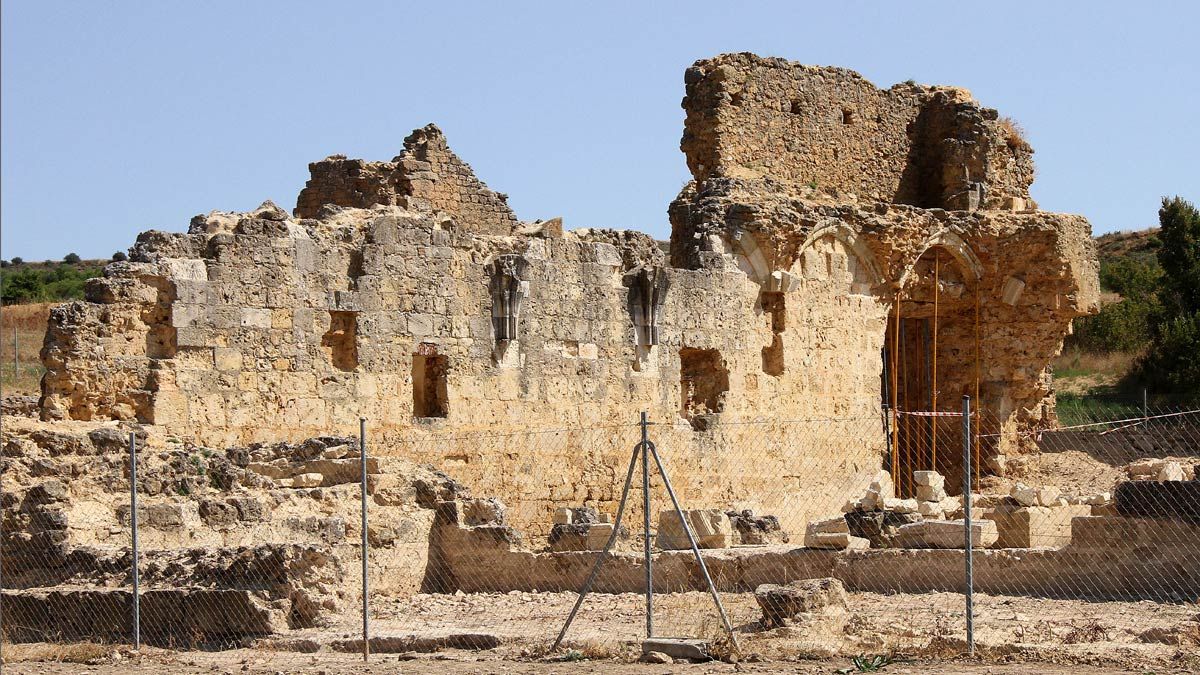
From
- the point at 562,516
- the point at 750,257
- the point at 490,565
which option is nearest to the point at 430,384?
the point at 562,516

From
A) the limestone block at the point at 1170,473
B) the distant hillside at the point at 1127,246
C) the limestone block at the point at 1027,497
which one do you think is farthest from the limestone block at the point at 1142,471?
the distant hillside at the point at 1127,246

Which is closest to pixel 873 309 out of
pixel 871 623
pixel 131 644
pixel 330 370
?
pixel 330 370

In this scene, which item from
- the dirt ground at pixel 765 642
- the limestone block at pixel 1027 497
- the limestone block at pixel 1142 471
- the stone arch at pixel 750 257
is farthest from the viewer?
the stone arch at pixel 750 257

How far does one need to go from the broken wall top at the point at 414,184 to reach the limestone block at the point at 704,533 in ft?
21.1

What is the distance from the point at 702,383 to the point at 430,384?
3892 mm

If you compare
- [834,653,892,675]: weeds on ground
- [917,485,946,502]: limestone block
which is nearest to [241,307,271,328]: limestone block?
[917,485,946,502]: limestone block

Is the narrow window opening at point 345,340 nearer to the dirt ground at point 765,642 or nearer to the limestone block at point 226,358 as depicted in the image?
the limestone block at point 226,358

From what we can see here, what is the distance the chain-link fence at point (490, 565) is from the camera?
1168cm

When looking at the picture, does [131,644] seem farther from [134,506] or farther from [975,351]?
[975,351]

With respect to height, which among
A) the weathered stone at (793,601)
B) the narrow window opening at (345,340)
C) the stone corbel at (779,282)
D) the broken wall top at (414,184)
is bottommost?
the weathered stone at (793,601)

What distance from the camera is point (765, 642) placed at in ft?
36.9

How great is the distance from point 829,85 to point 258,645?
45.9 ft

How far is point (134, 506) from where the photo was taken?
12.1 metres

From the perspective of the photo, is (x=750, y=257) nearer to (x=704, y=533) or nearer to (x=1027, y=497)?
(x=1027, y=497)
